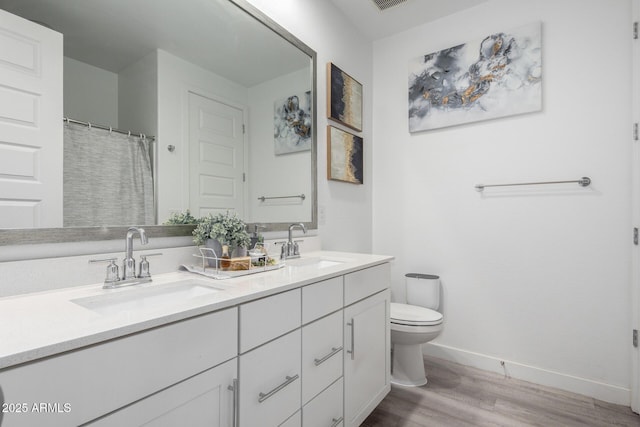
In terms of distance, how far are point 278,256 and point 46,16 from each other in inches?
51.0

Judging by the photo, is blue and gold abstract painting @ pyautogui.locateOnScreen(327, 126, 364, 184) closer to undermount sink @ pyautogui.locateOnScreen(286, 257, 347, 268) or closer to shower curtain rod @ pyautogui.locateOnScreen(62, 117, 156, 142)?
undermount sink @ pyautogui.locateOnScreen(286, 257, 347, 268)

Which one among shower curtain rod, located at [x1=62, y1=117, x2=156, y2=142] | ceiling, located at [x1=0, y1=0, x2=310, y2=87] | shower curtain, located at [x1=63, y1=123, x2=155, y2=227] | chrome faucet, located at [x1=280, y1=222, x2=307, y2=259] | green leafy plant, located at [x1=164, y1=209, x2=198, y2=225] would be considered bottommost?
chrome faucet, located at [x1=280, y1=222, x2=307, y2=259]

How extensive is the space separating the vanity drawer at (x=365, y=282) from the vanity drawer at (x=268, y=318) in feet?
1.19

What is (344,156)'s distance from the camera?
234cm

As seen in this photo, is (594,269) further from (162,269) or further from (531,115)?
(162,269)

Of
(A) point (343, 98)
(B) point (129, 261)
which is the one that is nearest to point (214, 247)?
(B) point (129, 261)

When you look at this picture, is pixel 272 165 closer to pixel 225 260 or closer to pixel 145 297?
pixel 225 260

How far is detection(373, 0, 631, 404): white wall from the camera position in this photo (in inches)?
72.6

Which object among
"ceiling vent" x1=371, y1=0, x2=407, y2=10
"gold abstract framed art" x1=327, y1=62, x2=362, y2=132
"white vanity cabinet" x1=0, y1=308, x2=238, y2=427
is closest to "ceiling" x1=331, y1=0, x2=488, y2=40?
"ceiling vent" x1=371, y1=0, x2=407, y2=10

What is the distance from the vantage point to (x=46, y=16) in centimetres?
99

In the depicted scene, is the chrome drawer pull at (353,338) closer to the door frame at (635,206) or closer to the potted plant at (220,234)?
the potted plant at (220,234)

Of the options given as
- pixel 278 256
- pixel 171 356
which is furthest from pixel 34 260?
pixel 278 256

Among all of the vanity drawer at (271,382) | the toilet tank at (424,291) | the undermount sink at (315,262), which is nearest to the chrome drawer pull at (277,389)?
the vanity drawer at (271,382)

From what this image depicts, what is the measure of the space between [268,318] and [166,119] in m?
0.89
